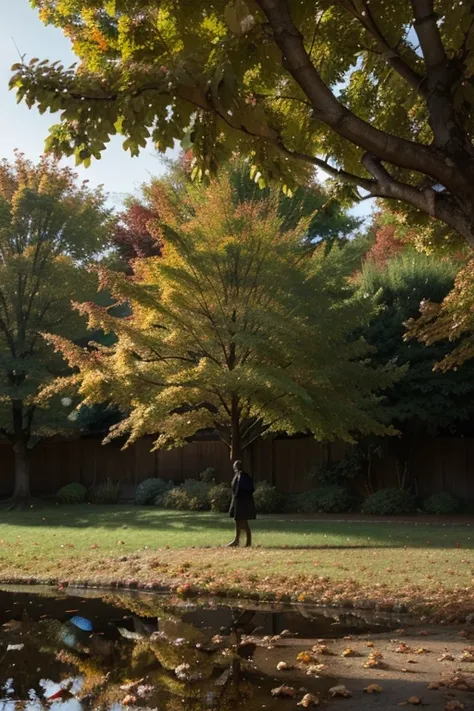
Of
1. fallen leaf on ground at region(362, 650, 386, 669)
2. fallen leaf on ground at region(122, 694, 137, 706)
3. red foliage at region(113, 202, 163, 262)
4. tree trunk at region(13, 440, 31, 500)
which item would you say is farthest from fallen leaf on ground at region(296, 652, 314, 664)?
red foliage at region(113, 202, 163, 262)

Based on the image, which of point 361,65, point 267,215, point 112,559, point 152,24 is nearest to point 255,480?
point 267,215

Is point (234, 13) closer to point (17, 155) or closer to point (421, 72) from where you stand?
point (421, 72)

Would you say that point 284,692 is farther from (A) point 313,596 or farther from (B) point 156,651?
(A) point 313,596

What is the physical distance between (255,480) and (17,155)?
14.4 m

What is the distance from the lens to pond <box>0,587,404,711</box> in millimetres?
5918

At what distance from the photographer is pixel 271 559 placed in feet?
42.9

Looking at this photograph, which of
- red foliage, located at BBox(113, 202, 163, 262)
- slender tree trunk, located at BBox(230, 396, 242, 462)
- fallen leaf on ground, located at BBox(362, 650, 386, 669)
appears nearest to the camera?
fallen leaf on ground, located at BBox(362, 650, 386, 669)

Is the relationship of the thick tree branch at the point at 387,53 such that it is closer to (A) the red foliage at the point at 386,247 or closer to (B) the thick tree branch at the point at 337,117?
(B) the thick tree branch at the point at 337,117

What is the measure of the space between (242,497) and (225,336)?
3.77 meters

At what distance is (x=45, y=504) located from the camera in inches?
1105

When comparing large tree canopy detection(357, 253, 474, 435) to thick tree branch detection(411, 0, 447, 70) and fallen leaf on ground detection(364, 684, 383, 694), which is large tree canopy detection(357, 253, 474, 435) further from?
fallen leaf on ground detection(364, 684, 383, 694)

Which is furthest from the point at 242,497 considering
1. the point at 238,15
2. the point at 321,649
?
the point at 238,15

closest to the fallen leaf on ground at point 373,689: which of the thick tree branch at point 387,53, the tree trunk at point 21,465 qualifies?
the thick tree branch at point 387,53

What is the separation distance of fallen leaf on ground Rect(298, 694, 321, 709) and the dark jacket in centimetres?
915
